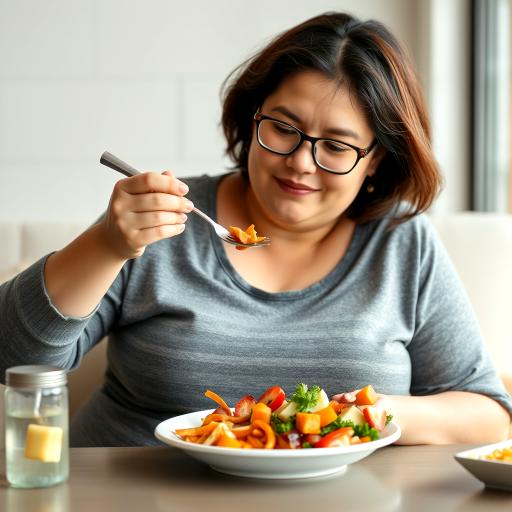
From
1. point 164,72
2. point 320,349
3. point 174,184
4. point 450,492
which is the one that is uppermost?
point 164,72

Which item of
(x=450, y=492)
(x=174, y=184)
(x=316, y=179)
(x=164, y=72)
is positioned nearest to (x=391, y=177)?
(x=316, y=179)

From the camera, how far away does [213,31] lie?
112 inches

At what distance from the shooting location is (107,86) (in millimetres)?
2793

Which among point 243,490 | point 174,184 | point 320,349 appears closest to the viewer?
point 243,490

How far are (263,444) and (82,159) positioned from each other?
1891mm

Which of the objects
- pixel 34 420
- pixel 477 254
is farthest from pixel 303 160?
pixel 477 254

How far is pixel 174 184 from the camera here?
3.90ft

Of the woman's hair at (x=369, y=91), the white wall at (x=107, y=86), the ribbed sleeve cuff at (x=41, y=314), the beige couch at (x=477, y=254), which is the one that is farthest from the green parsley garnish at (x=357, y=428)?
the white wall at (x=107, y=86)

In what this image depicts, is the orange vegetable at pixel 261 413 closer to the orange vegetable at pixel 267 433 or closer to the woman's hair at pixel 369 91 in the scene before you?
the orange vegetable at pixel 267 433

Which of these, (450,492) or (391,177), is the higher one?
(391,177)

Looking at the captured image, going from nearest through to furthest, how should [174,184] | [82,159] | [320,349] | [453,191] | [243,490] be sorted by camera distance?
[243,490] → [174,184] → [320,349] → [82,159] → [453,191]

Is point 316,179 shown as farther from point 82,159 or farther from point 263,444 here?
point 82,159

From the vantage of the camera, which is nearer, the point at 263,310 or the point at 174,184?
the point at 174,184

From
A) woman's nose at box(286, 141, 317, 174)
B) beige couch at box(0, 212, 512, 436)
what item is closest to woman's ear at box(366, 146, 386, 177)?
woman's nose at box(286, 141, 317, 174)
